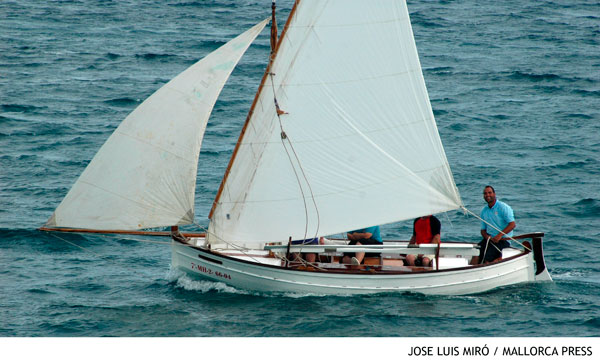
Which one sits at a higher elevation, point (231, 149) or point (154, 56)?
point (154, 56)

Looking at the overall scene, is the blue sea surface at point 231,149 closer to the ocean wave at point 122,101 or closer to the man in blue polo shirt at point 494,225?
the ocean wave at point 122,101

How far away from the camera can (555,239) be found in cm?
2753

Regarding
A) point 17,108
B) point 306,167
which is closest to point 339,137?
point 306,167

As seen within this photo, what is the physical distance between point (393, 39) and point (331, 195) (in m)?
4.59

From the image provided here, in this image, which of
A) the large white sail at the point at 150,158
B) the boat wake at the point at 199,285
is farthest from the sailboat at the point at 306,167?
the boat wake at the point at 199,285

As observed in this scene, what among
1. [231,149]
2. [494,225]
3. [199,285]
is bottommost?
[199,285]

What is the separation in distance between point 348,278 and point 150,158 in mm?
6348

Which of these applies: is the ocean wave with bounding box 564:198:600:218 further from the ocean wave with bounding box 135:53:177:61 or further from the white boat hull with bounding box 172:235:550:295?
the ocean wave with bounding box 135:53:177:61

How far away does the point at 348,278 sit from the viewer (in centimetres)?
2205

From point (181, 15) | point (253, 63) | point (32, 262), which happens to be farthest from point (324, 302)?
point (181, 15)

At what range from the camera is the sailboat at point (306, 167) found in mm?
20828

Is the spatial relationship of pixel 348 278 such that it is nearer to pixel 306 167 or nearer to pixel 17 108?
pixel 306 167

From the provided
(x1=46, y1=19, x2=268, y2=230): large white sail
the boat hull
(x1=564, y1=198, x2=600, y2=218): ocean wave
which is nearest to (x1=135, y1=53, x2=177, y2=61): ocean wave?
(x1=564, y1=198, x2=600, y2=218): ocean wave

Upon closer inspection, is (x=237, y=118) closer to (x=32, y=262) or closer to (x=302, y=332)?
(x=32, y=262)
